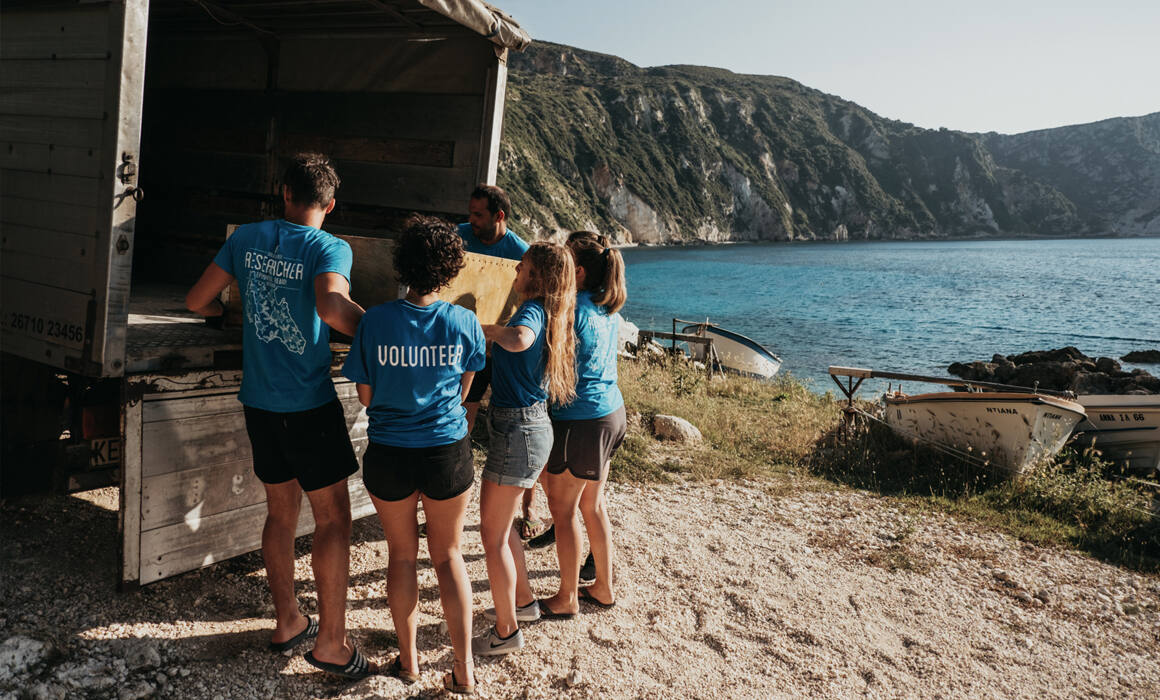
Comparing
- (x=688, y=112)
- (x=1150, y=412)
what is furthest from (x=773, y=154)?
(x=1150, y=412)

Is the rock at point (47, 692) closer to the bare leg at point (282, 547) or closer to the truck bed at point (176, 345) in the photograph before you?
the bare leg at point (282, 547)

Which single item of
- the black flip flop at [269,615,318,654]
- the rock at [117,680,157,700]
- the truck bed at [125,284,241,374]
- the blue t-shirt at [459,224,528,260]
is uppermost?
the blue t-shirt at [459,224,528,260]

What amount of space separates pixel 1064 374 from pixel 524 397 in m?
27.5

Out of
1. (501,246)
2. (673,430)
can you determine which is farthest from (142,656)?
(673,430)

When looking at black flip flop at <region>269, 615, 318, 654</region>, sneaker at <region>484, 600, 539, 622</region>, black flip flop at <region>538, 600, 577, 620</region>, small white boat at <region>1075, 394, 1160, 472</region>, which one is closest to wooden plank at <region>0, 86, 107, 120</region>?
black flip flop at <region>269, 615, 318, 654</region>

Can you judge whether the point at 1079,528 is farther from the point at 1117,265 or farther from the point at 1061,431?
the point at 1117,265

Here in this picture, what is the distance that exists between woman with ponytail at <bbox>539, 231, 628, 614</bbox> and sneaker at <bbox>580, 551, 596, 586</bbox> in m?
0.68

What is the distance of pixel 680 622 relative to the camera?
4.23 metres

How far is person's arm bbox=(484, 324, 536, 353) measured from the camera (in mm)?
3227

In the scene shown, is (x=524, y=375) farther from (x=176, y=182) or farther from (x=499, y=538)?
(x=176, y=182)

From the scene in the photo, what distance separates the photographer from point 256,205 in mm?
6457

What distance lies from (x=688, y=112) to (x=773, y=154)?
2489cm

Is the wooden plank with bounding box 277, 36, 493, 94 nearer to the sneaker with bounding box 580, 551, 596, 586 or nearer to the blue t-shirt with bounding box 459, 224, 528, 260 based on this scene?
the blue t-shirt with bounding box 459, 224, 528, 260

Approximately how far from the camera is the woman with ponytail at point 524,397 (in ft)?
11.1
